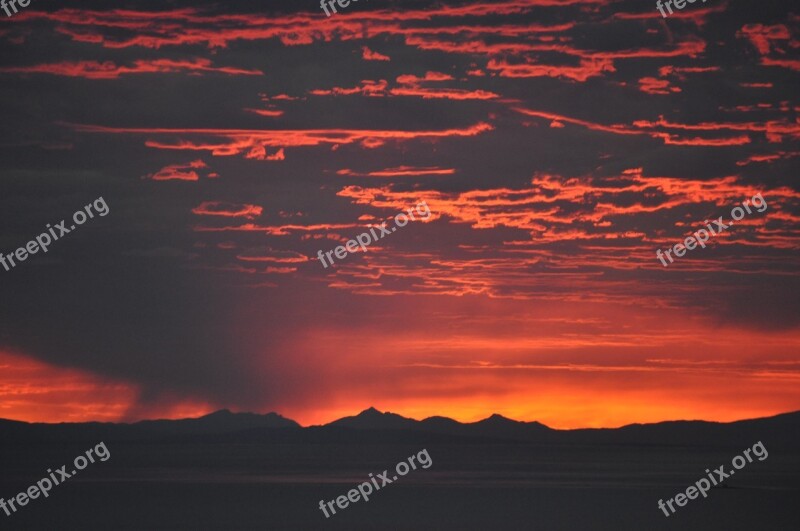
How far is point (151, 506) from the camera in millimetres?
59844

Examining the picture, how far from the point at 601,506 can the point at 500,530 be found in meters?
16.3

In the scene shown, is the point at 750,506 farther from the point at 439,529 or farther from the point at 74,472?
the point at 74,472

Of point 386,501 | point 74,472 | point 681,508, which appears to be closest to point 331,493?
point 386,501

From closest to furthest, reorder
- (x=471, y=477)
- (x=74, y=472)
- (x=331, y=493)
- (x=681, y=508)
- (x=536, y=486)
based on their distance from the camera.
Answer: (x=681, y=508) < (x=331, y=493) < (x=536, y=486) < (x=471, y=477) < (x=74, y=472)

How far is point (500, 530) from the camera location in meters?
48.7

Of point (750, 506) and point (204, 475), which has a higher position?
point (204, 475)

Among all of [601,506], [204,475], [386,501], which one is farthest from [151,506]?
[204,475]

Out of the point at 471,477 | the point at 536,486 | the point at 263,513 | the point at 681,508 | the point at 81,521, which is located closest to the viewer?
the point at 81,521

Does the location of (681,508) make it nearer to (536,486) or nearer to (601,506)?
(601,506)

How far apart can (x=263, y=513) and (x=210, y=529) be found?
7.94 m

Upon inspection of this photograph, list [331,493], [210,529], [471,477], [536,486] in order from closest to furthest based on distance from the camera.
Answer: [210,529] → [331,493] → [536,486] → [471,477]

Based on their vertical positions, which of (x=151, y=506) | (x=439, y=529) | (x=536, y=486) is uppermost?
(x=536, y=486)

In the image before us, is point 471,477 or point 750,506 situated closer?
point 750,506

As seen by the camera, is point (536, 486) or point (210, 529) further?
point (536, 486)
